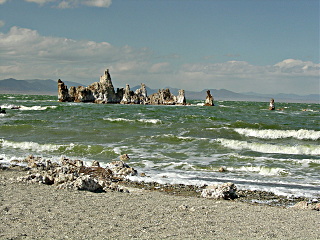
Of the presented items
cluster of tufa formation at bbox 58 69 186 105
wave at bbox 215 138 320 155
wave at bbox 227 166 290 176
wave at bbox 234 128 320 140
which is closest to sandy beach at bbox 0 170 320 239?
wave at bbox 227 166 290 176

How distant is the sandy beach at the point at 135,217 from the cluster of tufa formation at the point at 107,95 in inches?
3290

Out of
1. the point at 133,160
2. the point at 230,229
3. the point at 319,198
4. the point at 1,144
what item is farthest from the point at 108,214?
the point at 1,144

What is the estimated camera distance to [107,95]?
310 ft

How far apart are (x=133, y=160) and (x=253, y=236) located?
10.6 m

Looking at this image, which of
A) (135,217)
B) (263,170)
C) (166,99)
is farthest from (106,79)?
(135,217)

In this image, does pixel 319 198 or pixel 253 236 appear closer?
pixel 253 236

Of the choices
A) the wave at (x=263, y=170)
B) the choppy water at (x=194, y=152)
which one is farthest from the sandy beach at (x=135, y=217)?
the wave at (x=263, y=170)

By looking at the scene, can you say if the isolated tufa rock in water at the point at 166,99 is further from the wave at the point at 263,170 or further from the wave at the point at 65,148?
the wave at the point at 263,170

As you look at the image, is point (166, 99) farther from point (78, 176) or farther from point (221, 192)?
point (221, 192)

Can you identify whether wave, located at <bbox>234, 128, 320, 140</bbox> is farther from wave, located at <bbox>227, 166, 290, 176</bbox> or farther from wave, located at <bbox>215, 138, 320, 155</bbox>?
wave, located at <bbox>227, 166, 290, 176</bbox>

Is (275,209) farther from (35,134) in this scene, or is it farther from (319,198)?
(35,134)

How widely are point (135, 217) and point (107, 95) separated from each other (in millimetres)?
89244

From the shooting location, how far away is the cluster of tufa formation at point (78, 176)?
9.46m

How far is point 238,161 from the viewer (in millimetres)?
16375
